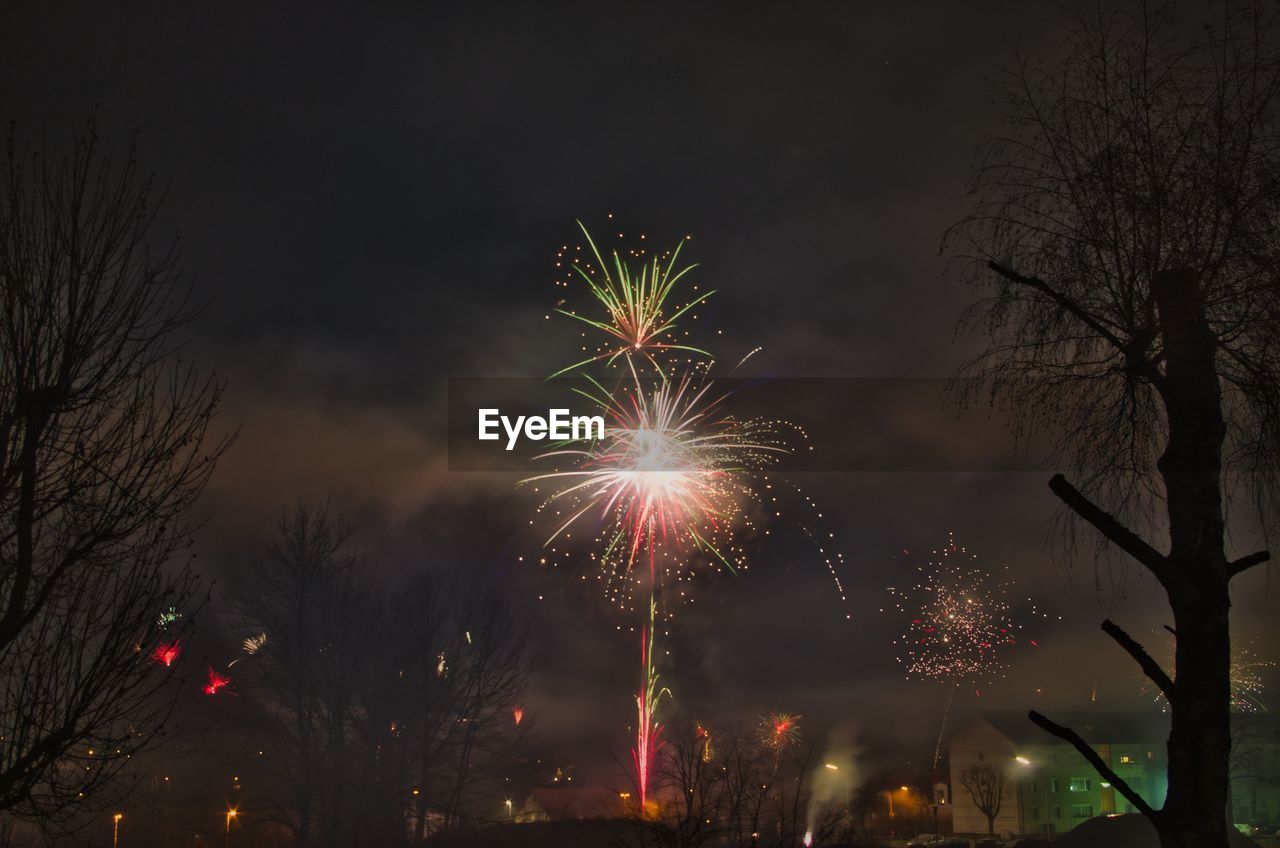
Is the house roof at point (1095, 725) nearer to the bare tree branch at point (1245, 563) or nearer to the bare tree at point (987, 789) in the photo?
the bare tree at point (987, 789)

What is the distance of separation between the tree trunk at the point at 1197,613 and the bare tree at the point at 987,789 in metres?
61.4

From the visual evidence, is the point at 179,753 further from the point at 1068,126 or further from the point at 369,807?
the point at 1068,126

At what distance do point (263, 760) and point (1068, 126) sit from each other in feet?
111

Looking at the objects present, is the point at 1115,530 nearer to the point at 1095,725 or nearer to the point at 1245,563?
the point at 1245,563

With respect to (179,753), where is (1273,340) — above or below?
above

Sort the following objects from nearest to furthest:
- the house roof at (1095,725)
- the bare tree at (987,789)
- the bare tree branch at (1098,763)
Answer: the bare tree branch at (1098,763), the bare tree at (987,789), the house roof at (1095,725)

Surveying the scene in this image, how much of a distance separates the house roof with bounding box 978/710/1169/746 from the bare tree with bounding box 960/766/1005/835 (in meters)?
2.96

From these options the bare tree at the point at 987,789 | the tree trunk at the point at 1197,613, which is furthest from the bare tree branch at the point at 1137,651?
the bare tree at the point at 987,789

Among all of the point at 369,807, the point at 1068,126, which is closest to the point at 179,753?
the point at 369,807

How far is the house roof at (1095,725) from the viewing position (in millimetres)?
61312

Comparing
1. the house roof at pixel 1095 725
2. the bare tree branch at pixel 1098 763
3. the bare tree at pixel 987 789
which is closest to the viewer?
the bare tree branch at pixel 1098 763

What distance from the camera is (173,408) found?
293 inches

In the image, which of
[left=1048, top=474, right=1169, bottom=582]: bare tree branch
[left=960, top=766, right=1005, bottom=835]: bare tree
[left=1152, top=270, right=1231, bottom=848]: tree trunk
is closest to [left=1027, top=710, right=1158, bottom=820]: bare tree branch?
[left=1152, top=270, right=1231, bottom=848]: tree trunk

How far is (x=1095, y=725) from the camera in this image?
2534 inches
